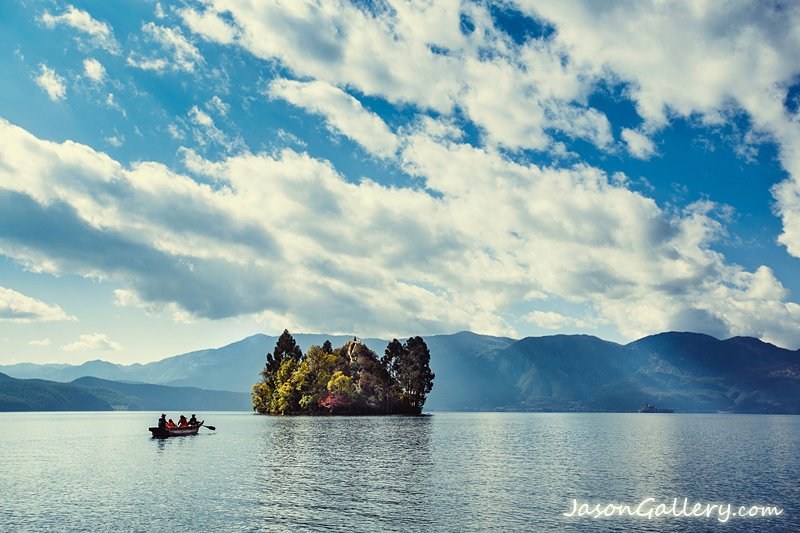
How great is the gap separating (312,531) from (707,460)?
82.4 m

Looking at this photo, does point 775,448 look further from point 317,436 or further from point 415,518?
point 415,518

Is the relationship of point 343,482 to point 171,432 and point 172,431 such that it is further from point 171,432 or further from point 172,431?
point 172,431

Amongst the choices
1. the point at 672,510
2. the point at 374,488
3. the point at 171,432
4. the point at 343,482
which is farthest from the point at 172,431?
the point at 672,510

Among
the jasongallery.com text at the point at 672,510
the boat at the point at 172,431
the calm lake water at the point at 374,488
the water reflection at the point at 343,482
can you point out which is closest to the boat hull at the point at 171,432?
the boat at the point at 172,431

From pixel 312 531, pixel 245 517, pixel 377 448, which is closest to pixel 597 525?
pixel 312 531

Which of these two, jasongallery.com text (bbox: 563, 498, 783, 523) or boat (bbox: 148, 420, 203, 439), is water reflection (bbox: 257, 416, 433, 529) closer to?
jasongallery.com text (bbox: 563, 498, 783, 523)

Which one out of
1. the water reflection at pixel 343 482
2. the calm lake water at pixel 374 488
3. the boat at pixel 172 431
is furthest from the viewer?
the boat at pixel 172 431

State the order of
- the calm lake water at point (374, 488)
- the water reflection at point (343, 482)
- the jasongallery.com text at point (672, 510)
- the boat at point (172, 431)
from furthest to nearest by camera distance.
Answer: the boat at point (172, 431) < the jasongallery.com text at point (672, 510) < the water reflection at point (343, 482) < the calm lake water at point (374, 488)

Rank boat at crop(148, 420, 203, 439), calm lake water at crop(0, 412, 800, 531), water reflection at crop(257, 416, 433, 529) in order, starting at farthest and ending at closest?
1. boat at crop(148, 420, 203, 439)
2. water reflection at crop(257, 416, 433, 529)
3. calm lake water at crop(0, 412, 800, 531)

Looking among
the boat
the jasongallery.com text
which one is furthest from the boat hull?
the jasongallery.com text

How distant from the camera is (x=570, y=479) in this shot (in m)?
71.3

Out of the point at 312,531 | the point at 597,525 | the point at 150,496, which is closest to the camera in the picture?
the point at 312,531

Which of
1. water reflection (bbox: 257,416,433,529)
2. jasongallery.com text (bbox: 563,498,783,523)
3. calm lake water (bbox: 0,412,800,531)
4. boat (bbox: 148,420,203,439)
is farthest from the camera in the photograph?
boat (bbox: 148,420,203,439)

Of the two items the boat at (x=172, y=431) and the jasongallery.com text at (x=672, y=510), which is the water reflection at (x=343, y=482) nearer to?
the jasongallery.com text at (x=672, y=510)
